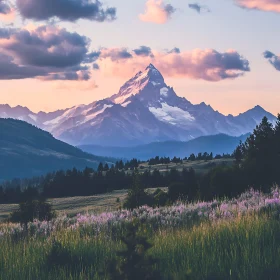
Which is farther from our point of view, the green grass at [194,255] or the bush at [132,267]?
the green grass at [194,255]

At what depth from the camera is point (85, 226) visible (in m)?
13.3

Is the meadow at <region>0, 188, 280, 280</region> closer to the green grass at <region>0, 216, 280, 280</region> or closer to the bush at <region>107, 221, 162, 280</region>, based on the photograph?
the green grass at <region>0, 216, 280, 280</region>

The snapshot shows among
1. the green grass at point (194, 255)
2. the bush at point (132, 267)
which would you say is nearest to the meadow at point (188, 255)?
the green grass at point (194, 255)

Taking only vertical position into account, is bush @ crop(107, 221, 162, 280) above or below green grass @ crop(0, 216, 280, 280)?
above

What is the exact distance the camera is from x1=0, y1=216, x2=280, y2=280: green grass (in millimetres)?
7500

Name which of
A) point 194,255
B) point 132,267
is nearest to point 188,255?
point 194,255

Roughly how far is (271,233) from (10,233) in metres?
8.07

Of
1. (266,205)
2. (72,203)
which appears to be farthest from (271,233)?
(72,203)

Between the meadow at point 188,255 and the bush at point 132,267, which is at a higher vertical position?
the bush at point 132,267

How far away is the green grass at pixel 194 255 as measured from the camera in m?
7.50

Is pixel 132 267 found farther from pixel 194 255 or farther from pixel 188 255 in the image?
pixel 188 255

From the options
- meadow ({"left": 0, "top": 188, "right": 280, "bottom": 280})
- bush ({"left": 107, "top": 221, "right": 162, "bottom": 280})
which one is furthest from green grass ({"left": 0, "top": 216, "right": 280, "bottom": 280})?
bush ({"left": 107, "top": 221, "right": 162, "bottom": 280})

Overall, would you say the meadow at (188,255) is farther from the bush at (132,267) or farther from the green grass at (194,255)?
the bush at (132,267)

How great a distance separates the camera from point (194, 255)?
8.18m
